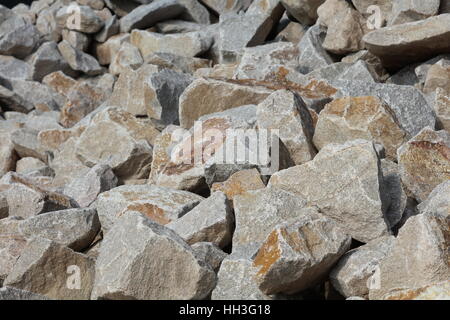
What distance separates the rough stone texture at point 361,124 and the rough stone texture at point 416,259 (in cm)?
141

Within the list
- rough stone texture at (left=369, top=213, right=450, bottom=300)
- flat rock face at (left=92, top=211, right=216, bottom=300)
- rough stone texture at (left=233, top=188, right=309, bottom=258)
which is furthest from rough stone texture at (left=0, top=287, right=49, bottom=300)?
rough stone texture at (left=369, top=213, right=450, bottom=300)

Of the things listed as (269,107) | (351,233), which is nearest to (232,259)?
(351,233)

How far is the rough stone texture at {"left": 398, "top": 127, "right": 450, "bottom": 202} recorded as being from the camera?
3873 millimetres

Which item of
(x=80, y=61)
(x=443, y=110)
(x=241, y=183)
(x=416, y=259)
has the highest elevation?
(x=416, y=259)

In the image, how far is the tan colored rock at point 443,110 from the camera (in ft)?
15.4

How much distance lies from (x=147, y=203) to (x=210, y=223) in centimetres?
64

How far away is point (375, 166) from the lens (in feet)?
11.0

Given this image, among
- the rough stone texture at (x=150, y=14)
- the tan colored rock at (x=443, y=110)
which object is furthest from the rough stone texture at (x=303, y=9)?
the tan colored rock at (x=443, y=110)

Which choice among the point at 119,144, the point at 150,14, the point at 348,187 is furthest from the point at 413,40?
the point at 150,14

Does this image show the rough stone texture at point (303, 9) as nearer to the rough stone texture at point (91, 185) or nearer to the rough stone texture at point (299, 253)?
the rough stone texture at point (91, 185)

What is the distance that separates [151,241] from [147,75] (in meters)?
3.07

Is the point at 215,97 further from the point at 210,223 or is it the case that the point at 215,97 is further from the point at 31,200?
the point at 210,223

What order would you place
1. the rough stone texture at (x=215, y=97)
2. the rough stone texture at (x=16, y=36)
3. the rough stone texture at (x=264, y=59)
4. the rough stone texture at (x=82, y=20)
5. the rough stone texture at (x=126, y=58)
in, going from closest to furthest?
the rough stone texture at (x=215, y=97) → the rough stone texture at (x=264, y=59) → the rough stone texture at (x=126, y=58) → the rough stone texture at (x=82, y=20) → the rough stone texture at (x=16, y=36)

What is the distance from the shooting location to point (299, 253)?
281cm
